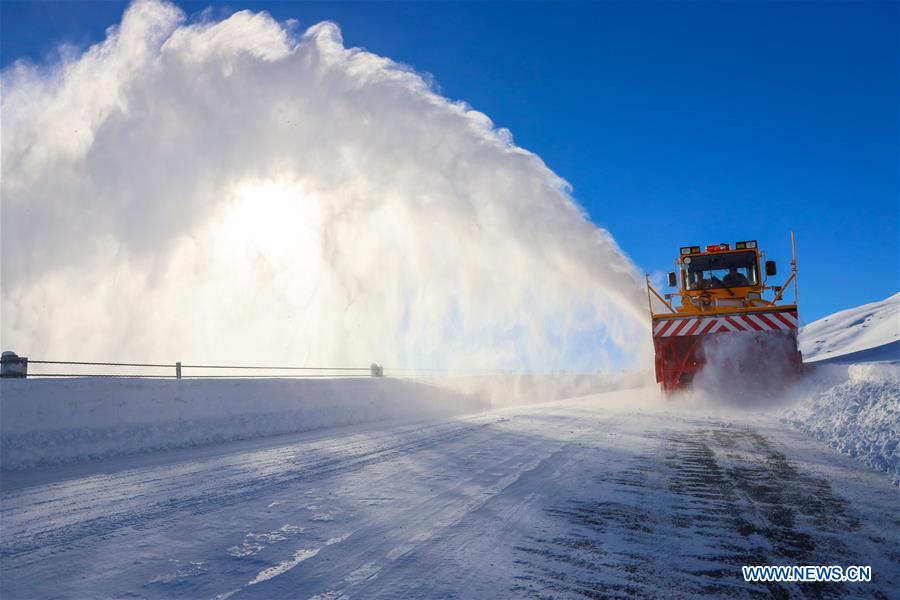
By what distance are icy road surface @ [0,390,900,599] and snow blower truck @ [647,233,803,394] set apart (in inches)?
211

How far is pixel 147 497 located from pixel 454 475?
2.73 m

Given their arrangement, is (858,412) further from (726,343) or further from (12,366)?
(12,366)

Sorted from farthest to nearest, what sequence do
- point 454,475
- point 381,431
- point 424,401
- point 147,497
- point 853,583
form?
point 424,401 → point 381,431 → point 454,475 → point 147,497 → point 853,583

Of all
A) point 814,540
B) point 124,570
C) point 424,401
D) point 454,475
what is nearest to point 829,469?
point 814,540

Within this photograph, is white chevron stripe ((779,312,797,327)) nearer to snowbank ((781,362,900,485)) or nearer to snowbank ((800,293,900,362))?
snowbank ((781,362,900,485))

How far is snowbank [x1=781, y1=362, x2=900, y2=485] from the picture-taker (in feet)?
19.7

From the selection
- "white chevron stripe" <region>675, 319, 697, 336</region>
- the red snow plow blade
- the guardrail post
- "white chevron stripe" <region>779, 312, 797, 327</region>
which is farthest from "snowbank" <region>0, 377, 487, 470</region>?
"white chevron stripe" <region>779, 312, 797, 327</region>

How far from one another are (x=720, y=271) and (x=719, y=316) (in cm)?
261

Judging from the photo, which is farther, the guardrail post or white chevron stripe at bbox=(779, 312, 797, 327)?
white chevron stripe at bbox=(779, 312, 797, 327)

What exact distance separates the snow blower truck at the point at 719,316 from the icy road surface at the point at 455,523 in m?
5.36

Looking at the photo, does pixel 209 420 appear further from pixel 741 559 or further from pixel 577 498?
pixel 741 559

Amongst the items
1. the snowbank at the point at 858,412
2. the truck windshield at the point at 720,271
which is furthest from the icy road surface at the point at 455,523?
the truck windshield at the point at 720,271

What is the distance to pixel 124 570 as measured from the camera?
3201mm

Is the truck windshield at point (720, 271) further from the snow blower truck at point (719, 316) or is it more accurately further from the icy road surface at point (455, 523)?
the icy road surface at point (455, 523)
